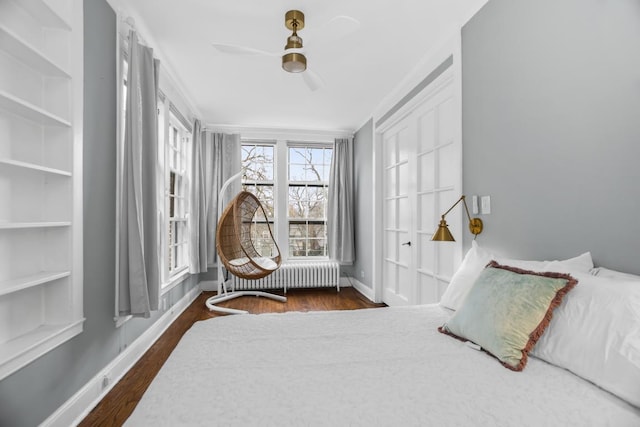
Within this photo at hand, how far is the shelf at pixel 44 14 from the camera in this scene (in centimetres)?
146

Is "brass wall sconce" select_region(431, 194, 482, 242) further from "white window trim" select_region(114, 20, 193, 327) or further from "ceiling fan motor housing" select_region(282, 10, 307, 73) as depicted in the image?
"white window trim" select_region(114, 20, 193, 327)

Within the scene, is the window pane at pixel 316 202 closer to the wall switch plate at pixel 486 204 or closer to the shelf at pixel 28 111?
the wall switch plate at pixel 486 204

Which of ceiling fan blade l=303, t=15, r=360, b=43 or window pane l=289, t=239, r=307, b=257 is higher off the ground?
ceiling fan blade l=303, t=15, r=360, b=43

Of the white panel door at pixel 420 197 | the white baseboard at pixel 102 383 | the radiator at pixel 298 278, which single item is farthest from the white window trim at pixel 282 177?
the white baseboard at pixel 102 383

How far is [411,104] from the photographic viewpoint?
321 cm

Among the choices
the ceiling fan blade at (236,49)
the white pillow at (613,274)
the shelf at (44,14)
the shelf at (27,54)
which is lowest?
the white pillow at (613,274)

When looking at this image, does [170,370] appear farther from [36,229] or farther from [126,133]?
[126,133]

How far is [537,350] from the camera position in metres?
1.16

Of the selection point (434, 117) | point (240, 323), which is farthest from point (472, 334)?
point (434, 117)

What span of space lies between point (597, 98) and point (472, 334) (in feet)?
3.79

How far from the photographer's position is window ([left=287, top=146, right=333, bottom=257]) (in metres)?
5.20

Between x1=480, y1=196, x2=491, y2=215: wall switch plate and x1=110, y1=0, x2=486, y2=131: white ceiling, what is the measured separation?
51.4 inches

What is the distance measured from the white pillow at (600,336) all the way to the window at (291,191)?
13.7 ft

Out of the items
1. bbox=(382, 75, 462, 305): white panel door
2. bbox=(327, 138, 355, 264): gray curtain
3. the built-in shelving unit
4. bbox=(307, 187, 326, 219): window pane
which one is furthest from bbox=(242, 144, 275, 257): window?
the built-in shelving unit
